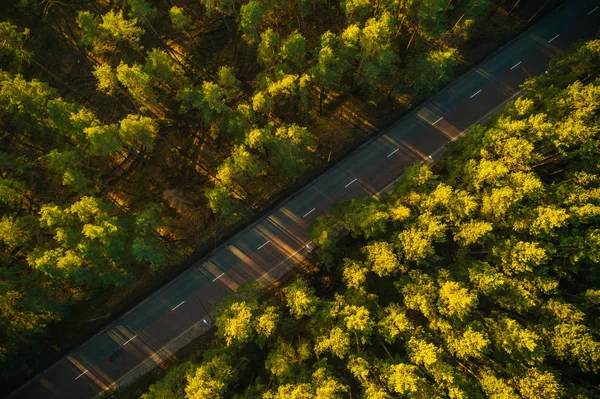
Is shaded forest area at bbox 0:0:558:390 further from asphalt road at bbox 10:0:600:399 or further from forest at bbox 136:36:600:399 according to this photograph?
forest at bbox 136:36:600:399

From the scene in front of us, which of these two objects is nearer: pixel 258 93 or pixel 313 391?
pixel 313 391

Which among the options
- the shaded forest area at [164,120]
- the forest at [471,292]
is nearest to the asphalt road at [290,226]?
the shaded forest area at [164,120]

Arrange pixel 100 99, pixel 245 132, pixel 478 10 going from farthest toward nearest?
pixel 100 99 < pixel 478 10 < pixel 245 132

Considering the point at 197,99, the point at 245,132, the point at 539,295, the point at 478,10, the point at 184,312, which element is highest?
the point at 478,10

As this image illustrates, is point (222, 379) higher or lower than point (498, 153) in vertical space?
lower

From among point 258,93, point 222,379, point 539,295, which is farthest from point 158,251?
point 539,295

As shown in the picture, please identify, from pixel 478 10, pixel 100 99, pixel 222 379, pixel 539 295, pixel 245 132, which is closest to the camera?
pixel 222 379

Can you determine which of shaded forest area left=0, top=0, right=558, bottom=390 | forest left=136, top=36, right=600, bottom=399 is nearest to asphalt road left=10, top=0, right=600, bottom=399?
shaded forest area left=0, top=0, right=558, bottom=390

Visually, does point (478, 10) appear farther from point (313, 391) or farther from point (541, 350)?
point (313, 391)
